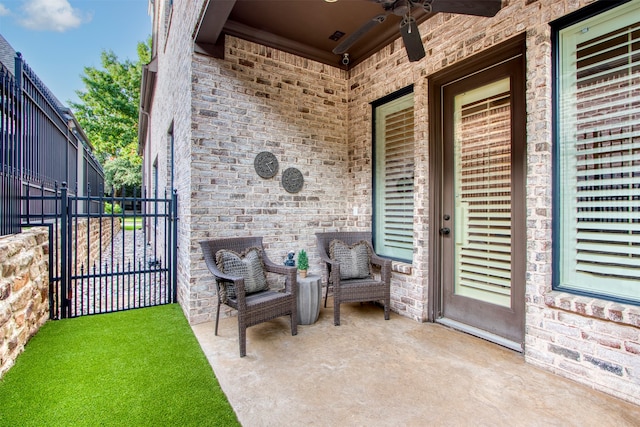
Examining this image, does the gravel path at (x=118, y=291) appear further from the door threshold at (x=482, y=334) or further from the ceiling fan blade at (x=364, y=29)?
the door threshold at (x=482, y=334)

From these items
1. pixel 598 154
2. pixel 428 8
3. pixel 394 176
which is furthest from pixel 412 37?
pixel 394 176

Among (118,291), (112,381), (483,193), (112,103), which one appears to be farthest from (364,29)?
(112,103)

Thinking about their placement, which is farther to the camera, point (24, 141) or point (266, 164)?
point (266, 164)

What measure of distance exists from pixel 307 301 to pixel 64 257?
2.76m

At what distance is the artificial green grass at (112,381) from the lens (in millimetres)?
1829

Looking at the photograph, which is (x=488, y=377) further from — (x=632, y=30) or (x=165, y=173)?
(x=165, y=173)

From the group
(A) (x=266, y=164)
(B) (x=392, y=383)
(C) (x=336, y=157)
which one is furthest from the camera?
(C) (x=336, y=157)

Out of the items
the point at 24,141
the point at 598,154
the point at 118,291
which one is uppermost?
the point at 24,141

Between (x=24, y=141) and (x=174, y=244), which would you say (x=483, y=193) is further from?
(x=24, y=141)

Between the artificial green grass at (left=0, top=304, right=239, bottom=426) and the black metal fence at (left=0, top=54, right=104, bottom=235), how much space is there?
1153 mm

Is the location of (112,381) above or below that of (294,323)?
below

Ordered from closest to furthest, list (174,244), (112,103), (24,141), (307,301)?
(24,141) → (307,301) → (174,244) → (112,103)

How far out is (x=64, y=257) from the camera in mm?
3463

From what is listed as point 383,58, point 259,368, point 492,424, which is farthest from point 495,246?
point 383,58
